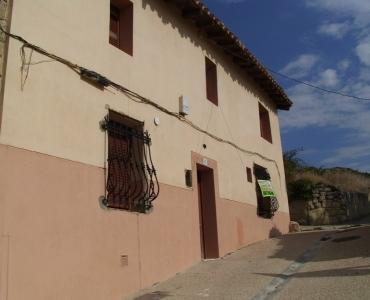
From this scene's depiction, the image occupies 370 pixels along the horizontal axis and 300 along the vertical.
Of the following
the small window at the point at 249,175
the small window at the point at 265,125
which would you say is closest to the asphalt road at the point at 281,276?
the small window at the point at 249,175

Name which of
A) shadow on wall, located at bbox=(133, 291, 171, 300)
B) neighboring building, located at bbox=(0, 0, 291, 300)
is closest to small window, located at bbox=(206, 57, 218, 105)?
neighboring building, located at bbox=(0, 0, 291, 300)

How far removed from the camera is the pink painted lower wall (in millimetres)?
5070

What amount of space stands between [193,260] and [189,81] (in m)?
3.68

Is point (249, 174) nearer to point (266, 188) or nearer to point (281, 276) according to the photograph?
point (266, 188)

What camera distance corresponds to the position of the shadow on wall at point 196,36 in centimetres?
906

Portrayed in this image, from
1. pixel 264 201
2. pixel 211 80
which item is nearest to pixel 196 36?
pixel 211 80

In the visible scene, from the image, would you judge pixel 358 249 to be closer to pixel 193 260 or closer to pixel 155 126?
pixel 193 260

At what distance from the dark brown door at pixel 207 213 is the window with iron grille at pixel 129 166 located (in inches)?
86.9


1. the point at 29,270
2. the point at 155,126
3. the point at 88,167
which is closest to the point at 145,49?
the point at 155,126

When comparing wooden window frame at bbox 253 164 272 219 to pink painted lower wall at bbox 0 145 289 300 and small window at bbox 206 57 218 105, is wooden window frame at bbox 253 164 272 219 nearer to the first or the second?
small window at bbox 206 57 218 105

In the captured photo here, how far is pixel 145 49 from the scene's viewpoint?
326 inches

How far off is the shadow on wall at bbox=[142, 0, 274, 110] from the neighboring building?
45 mm

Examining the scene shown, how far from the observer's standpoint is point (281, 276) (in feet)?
23.8

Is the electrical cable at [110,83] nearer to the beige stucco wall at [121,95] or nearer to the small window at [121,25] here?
the beige stucco wall at [121,95]
